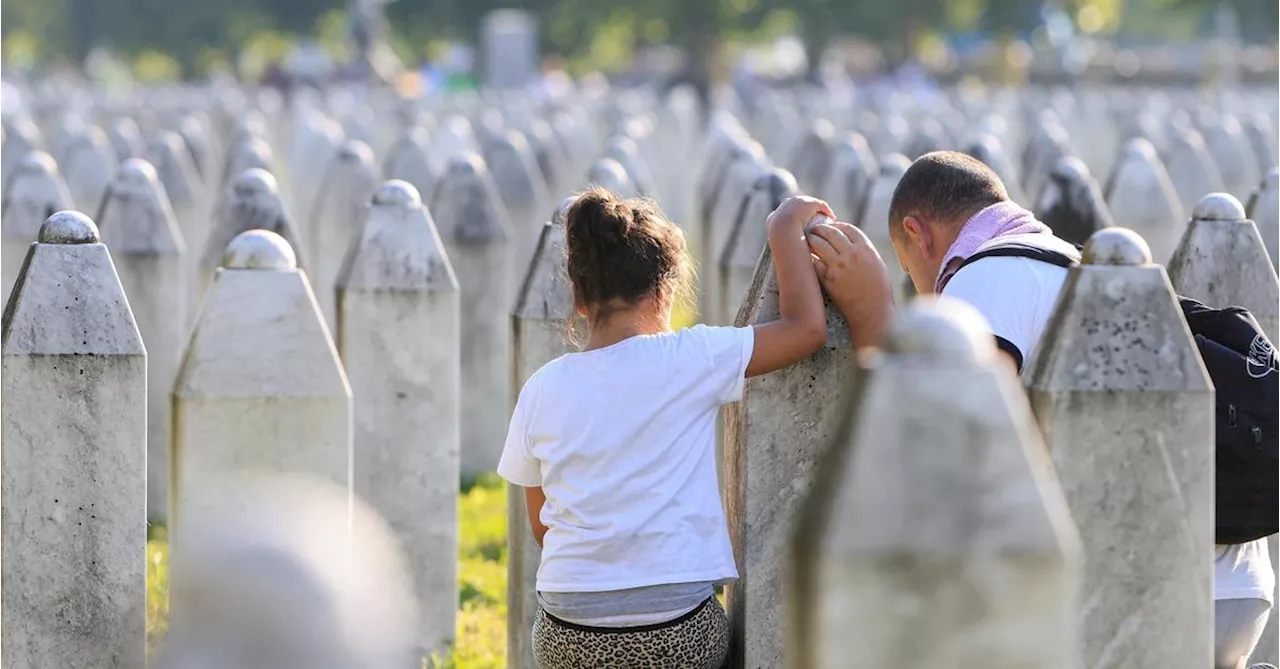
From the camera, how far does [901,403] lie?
10.6ft

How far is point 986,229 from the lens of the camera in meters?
5.34

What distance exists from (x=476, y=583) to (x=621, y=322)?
188 inches

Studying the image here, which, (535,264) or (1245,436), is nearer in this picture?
(1245,436)

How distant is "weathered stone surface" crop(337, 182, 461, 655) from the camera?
7383mm

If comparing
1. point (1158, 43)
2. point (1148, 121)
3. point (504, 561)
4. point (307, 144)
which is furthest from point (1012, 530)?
point (1158, 43)

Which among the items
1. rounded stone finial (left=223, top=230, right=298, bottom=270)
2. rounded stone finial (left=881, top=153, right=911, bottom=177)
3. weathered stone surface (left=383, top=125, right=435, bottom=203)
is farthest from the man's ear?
weathered stone surface (left=383, top=125, right=435, bottom=203)

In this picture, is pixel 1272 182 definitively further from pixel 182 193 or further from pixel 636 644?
pixel 182 193

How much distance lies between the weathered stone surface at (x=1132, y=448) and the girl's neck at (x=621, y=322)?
2.69 feet

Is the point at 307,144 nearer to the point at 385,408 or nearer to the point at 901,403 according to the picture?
the point at 385,408

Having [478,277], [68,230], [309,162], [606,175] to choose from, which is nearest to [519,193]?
[478,277]

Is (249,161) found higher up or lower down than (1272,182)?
higher up

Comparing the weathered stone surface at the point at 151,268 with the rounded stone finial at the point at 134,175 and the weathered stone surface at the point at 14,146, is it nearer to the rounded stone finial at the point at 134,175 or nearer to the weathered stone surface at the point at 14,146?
the rounded stone finial at the point at 134,175

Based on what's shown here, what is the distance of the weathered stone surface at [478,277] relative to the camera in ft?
35.2

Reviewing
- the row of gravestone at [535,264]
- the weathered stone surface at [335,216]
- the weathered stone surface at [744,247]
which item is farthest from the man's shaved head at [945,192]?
the weathered stone surface at [335,216]
